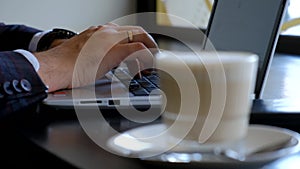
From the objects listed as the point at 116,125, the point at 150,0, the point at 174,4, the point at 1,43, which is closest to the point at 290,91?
the point at 116,125

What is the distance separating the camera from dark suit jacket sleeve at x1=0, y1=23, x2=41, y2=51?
1241 mm

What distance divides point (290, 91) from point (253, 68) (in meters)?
0.51

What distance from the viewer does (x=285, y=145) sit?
45 cm

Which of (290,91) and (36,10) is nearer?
(290,91)

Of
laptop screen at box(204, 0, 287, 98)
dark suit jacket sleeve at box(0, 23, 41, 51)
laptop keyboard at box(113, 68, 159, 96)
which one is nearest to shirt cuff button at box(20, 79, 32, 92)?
laptop keyboard at box(113, 68, 159, 96)

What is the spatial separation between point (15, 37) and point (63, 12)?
54.4 inches

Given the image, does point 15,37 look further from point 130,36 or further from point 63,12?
point 63,12

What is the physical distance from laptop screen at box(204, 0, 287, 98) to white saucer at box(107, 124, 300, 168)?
343 mm

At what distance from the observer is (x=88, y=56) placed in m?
0.86

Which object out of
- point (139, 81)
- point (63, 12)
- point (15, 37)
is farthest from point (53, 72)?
point (63, 12)

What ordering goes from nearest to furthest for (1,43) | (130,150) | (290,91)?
(130,150), (290,91), (1,43)

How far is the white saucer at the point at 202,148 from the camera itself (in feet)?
1.32

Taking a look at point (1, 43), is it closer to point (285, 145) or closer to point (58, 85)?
point (58, 85)

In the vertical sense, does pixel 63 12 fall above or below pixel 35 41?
below
